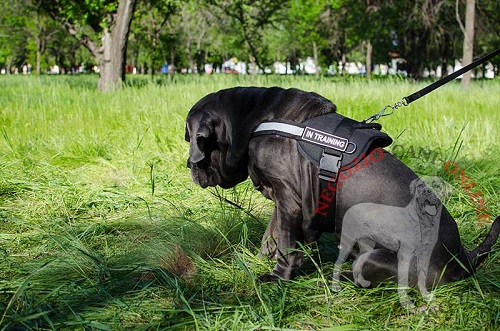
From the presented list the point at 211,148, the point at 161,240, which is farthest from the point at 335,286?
the point at 161,240

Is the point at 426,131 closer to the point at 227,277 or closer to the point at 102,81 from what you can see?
the point at 227,277

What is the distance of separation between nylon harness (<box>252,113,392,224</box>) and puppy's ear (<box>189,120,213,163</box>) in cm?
28

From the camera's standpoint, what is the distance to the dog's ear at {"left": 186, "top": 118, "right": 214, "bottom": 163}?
288cm

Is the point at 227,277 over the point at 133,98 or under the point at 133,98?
under

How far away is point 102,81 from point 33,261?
1078 cm

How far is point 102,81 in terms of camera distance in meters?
13.4

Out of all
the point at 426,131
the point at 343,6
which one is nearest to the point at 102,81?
the point at 426,131

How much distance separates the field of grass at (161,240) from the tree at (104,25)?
19.3 ft

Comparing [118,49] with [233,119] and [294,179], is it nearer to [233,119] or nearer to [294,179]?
[233,119]

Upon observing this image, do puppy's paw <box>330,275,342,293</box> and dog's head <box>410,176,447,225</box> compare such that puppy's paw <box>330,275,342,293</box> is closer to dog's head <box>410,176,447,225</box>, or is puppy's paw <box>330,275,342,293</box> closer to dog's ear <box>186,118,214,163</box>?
dog's head <box>410,176,447,225</box>

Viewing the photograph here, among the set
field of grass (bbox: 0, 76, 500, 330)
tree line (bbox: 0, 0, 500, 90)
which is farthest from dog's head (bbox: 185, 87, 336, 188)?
tree line (bbox: 0, 0, 500, 90)

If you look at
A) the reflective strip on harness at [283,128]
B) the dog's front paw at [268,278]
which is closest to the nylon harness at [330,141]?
the reflective strip on harness at [283,128]

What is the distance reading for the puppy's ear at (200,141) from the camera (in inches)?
113

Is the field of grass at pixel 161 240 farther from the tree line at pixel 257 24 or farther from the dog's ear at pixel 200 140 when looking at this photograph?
the tree line at pixel 257 24
